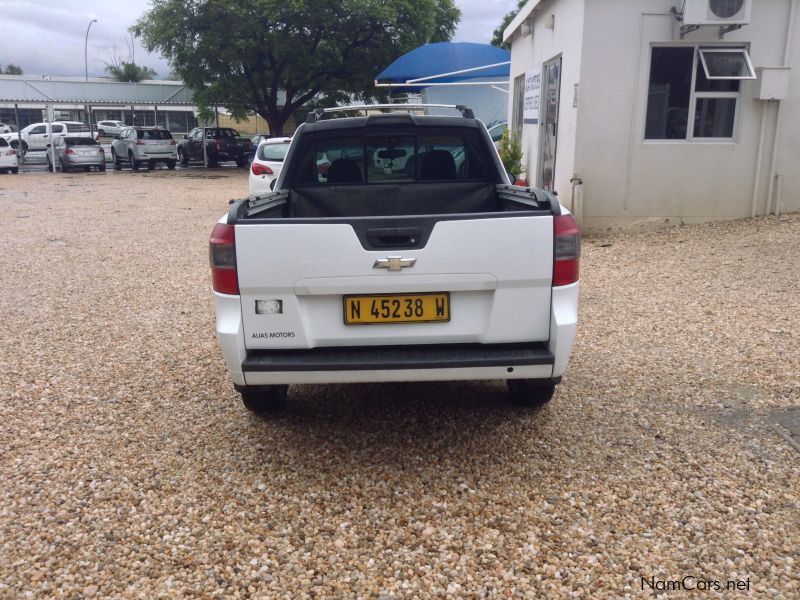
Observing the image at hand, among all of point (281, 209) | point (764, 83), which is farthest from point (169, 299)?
point (764, 83)

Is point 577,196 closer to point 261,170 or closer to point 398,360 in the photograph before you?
point 261,170

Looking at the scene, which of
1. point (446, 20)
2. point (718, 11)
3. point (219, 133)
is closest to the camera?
point (718, 11)

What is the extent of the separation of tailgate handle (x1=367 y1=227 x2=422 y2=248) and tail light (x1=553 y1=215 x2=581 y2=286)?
653 millimetres

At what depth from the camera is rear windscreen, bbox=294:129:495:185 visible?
5.02 meters

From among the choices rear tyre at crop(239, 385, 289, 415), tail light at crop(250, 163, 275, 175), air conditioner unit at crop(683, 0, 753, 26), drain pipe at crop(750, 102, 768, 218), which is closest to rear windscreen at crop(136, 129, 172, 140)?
tail light at crop(250, 163, 275, 175)

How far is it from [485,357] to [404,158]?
6.73 ft

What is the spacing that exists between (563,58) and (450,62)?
28.3 feet

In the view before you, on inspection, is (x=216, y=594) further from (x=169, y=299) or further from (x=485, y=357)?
(x=169, y=299)

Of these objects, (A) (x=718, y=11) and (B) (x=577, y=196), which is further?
(B) (x=577, y=196)

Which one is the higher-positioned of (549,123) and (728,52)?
(728,52)

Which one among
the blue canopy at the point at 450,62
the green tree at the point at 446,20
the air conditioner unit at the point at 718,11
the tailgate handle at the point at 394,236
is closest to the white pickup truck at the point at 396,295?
the tailgate handle at the point at 394,236

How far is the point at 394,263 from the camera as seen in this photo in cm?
350

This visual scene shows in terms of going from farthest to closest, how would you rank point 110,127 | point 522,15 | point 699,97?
1. point 110,127
2. point 522,15
3. point 699,97

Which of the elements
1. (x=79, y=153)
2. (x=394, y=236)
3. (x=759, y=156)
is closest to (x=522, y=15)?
(x=759, y=156)
